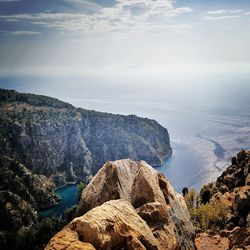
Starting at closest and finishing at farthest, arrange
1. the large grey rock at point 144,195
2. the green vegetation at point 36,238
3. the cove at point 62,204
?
the large grey rock at point 144,195, the green vegetation at point 36,238, the cove at point 62,204

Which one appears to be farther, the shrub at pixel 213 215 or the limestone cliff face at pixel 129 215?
the shrub at pixel 213 215

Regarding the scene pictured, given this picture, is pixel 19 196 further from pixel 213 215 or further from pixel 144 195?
pixel 144 195

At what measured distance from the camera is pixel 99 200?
27.2 meters

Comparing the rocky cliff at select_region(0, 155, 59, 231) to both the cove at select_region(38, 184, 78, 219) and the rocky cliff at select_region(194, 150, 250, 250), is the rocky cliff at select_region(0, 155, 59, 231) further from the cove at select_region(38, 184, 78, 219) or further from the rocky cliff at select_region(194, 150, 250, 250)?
the rocky cliff at select_region(194, 150, 250, 250)

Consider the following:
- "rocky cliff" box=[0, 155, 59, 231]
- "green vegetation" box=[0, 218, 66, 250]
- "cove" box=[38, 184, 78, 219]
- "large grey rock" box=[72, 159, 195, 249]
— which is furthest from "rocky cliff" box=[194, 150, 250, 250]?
"cove" box=[38, 184, 78, 219]

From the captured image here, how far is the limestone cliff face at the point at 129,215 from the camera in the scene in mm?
18047

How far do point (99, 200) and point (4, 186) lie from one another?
139 m

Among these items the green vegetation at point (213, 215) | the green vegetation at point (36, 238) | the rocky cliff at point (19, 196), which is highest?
the green vegetation at point (213, 215)

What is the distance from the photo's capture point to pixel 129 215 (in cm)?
2155

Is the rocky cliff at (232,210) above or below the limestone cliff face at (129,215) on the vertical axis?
below

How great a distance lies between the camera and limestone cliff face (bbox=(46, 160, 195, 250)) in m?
18.0

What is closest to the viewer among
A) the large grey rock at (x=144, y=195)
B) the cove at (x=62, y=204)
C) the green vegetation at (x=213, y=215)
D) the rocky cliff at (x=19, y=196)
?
the large grey rock at (x=144, y=195)

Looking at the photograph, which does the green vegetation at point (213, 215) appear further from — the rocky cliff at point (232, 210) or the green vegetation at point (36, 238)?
the green vegetation at point (36, 238)

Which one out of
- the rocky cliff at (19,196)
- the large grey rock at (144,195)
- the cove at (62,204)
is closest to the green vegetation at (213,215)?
the large grey rock at (144,195)
